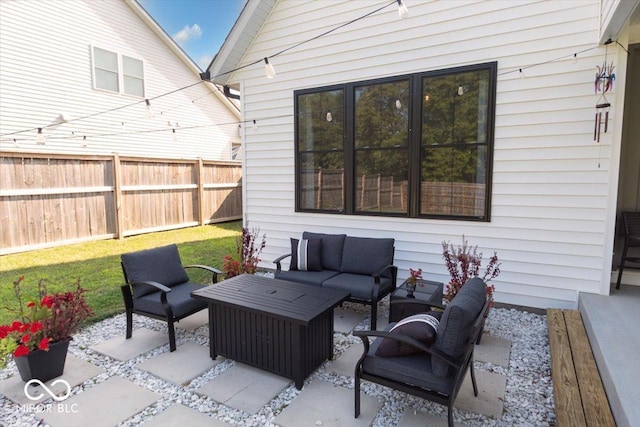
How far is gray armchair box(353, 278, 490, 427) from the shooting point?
2111mm

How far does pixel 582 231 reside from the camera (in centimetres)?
395

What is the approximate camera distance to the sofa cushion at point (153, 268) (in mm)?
3615

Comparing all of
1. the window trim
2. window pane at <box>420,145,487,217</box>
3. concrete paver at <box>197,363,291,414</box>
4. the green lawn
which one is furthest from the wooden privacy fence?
window pane at <box>420,145,487,217</box>

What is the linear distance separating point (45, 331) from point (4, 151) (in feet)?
18.8

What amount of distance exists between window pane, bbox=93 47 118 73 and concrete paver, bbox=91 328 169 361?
8.76 metres

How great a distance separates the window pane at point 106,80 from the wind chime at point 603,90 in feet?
35.5

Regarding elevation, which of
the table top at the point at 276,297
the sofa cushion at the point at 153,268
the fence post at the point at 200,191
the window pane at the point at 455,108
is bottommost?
the table top at the point at 276,297

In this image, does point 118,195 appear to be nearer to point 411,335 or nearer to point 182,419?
point 182,419

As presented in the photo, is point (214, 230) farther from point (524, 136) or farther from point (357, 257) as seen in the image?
point (524, 136)

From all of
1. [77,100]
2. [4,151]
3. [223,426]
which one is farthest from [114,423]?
[77,100]

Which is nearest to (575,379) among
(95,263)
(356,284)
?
(356,284)

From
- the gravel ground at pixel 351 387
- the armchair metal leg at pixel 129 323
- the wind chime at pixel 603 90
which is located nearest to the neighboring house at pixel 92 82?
the armchair metal leg at pixel 129 323

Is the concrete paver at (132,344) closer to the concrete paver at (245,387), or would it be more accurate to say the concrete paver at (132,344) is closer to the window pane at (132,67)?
the concrete paver at (245,387)

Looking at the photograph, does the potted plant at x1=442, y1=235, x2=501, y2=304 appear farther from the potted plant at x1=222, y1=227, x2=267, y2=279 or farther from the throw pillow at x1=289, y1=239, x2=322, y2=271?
the potted plant at x1=222, y1=227, x2=267, y2=279
